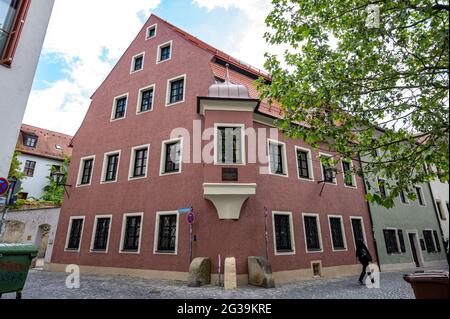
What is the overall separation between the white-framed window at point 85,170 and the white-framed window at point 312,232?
1266 cm

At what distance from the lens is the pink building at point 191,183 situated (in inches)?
443

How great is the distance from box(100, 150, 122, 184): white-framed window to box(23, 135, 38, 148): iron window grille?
23103mm

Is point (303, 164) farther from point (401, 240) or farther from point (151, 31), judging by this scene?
point (151, 31)

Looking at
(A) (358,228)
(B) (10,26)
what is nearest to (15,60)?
(B) (10,26)

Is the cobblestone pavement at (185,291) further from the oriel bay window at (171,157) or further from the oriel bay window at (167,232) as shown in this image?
the oriel bay window at (171,157)

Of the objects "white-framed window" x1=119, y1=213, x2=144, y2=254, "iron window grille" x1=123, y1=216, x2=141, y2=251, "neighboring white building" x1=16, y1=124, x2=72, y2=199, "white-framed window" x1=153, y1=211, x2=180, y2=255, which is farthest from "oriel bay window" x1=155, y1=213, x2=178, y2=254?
"neighboring white building" x1=16, y1=124, x2=72, y2=199

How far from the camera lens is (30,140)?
31.8 metres

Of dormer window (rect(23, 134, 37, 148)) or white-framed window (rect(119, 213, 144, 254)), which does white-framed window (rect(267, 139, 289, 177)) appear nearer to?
white-framed window (rect(119, 213, 144, 254))

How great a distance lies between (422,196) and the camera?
22.0m

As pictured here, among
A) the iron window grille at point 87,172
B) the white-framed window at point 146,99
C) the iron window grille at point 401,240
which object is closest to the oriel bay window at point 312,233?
the iron window grille at point 401,240

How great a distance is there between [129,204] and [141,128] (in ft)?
14.0

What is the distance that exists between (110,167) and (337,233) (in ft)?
44.6
